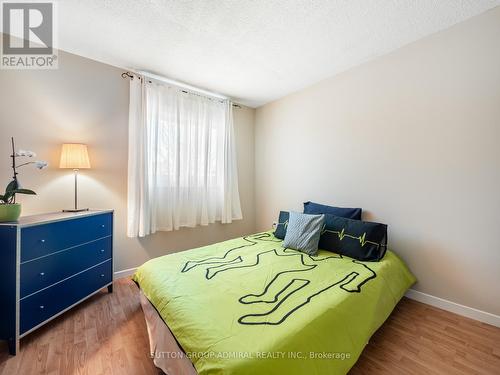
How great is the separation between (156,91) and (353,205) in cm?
271

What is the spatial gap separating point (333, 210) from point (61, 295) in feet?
8.68

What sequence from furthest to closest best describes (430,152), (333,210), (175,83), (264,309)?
(175,83) → (333,210) → (430,152) → (264,309)

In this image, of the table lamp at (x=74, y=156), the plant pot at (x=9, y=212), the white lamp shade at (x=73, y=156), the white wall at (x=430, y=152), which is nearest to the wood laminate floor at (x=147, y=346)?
the white wall at (x=430, y=152)

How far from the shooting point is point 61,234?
1683mm

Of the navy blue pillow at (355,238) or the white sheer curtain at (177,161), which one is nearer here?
the navy blue pillow at (355,238)

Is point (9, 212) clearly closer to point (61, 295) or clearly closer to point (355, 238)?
point (61, 295)

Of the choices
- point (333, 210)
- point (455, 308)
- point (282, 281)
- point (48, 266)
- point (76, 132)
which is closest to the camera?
point (282, 281)

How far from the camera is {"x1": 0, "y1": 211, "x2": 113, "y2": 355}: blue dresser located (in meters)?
1.39

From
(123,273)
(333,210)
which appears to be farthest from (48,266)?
(333,210)

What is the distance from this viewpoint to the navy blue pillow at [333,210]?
88.8 inches

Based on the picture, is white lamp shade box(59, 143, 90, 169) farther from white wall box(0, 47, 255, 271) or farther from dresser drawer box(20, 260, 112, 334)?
dresser drawer box(20, 260, 112, 334)

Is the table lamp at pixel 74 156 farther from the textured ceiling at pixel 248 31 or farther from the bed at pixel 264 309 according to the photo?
the bed at pixel 264 309

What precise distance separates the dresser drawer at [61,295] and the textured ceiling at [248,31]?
2.14m

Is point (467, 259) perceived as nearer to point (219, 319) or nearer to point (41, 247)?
point (219, 319)
